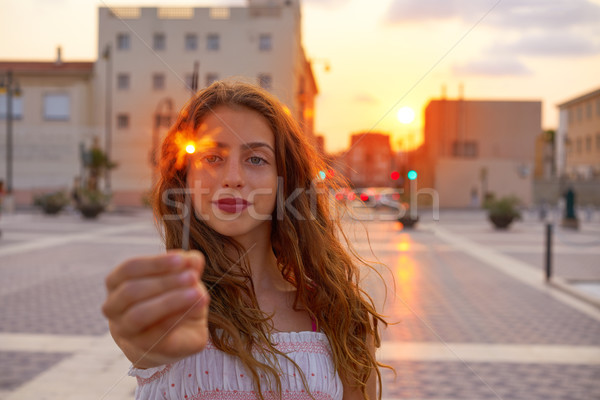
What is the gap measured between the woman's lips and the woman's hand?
48 centimetres

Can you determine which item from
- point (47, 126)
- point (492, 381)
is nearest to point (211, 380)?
point (492, 381)

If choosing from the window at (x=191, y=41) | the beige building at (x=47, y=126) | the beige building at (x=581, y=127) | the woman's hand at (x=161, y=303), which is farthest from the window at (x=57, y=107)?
the woman's hand at (x=161, y=303)

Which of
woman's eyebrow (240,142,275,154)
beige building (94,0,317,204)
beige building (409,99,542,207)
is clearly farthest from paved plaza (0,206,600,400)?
beige building (409,99,542,207)

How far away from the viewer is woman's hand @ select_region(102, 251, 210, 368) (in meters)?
0.61

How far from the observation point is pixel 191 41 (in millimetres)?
44000

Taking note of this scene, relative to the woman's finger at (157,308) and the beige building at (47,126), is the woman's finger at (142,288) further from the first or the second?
the beige building at (47,126)

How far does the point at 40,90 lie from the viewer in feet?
133

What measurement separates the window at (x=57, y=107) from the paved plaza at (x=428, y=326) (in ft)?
97.5

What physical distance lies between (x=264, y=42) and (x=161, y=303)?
146 feet

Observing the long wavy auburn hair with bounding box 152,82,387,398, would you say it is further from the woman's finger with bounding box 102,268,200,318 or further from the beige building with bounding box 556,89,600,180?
the beige building with bounding box 556,89,600,180

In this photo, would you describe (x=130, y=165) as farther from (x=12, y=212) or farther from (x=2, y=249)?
(x=2, y=249)

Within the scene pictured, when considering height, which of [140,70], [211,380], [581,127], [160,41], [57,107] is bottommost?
[211,380]

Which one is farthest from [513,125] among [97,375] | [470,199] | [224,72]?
[97,375]

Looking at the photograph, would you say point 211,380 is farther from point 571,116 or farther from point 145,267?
point 571,116
